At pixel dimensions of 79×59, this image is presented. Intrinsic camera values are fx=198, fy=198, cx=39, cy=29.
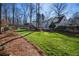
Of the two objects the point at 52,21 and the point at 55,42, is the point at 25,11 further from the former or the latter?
the point at 55,42

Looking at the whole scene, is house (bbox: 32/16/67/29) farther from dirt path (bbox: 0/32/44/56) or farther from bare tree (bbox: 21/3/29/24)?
dirt path (bbox: 0/32/44/56)

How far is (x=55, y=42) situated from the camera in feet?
5.57

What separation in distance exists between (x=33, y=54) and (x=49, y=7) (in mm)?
427

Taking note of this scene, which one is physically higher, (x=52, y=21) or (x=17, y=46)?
(x=52, y=21)

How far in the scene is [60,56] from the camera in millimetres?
1680

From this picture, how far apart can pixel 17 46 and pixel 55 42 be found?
328mm

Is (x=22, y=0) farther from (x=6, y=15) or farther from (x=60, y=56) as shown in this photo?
(x=60, y=56)

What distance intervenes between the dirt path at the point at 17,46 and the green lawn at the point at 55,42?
46mm

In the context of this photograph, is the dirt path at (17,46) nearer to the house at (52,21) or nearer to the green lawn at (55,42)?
the green lawn at (55,42)

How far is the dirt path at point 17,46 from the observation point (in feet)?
5.55

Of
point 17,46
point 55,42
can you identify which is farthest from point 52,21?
point 17,46

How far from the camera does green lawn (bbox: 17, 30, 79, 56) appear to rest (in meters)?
1.68

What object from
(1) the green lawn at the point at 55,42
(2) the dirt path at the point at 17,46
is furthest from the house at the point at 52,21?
(2) the dirt path at the point at 17,46

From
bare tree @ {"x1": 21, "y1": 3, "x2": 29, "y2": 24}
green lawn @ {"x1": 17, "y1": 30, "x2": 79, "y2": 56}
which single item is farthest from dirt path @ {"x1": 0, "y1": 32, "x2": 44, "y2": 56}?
bare tree @ {"x1": 21, "y1": 3, "x2": 29, "y2": 24}
